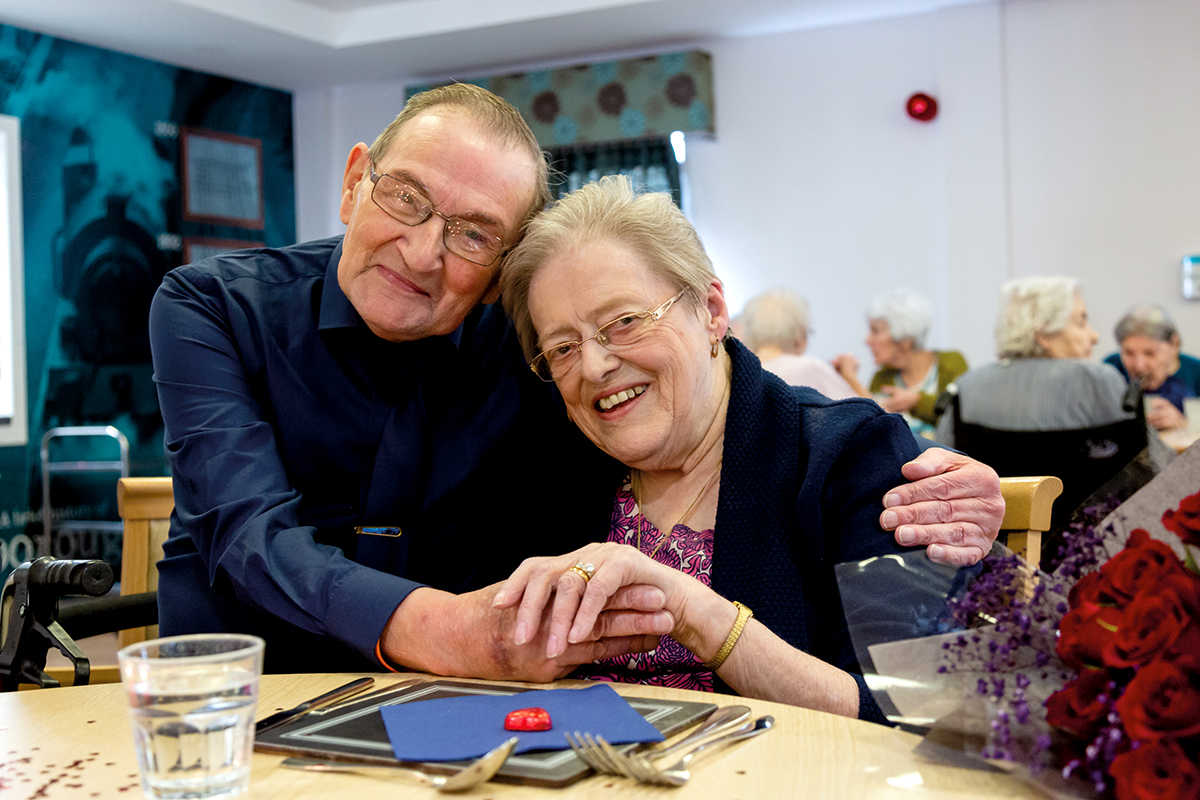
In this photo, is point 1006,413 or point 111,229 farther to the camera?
point 111,229

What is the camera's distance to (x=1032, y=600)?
0.81 meters

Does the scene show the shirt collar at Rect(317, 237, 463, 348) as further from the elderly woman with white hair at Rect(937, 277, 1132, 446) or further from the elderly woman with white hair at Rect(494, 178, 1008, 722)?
the elderly woman with white hair at Rect(937, 277, 1132, 446)

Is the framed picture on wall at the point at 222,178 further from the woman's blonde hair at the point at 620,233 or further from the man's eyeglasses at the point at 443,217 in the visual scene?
the woman's blonde hair at the point at 620,233

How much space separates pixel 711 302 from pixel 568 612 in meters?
0.63

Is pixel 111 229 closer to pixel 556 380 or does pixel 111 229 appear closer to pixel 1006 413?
pixel 1006 413

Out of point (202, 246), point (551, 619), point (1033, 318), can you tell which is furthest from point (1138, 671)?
point (202, 246)

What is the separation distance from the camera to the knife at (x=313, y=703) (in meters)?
1.00

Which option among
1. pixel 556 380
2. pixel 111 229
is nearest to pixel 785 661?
pixel 556 380

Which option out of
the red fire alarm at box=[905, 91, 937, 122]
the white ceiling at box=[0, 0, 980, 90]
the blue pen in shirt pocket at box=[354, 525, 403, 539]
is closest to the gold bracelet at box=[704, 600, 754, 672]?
the blue pen in shirt pocket at box=[354, 525, 403, 539]

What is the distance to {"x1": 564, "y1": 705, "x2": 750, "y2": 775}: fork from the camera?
85 cm

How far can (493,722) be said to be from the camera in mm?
958

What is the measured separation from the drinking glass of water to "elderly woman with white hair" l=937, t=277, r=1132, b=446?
3.11 meters

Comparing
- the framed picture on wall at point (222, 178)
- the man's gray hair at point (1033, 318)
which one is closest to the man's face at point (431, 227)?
Result: the man's gray hair at point (1033, 318)

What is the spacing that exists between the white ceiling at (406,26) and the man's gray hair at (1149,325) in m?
2.39
